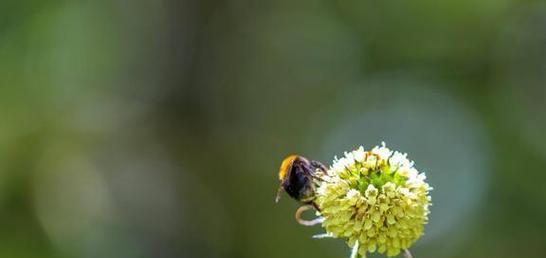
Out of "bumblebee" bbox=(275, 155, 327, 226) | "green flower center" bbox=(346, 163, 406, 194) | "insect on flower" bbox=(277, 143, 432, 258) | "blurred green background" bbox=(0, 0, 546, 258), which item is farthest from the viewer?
"blurred green background" bbox=(0, 0, 546, 258)

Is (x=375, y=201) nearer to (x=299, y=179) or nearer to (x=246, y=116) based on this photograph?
(x=299, y=179)

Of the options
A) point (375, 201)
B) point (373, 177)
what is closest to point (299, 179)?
point (373, 177)

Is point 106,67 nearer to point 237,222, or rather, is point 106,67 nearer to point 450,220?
point 237,222

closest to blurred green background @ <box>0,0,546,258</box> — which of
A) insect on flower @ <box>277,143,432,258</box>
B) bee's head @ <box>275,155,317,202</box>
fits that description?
bee's head @ <box>275,155,317,202</box>

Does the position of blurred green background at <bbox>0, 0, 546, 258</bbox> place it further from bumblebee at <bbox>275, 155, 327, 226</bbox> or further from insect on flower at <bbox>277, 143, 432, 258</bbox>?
insect on flower at <bbox>277, 143, 432, 258</bbox>

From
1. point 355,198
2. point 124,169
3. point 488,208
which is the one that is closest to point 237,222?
point 124,169

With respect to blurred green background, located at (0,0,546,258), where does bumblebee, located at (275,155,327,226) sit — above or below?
below

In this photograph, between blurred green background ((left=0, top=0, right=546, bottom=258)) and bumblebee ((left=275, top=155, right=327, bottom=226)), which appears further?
blurred green background ((left=0, top=0, right=546, bottom=258))
